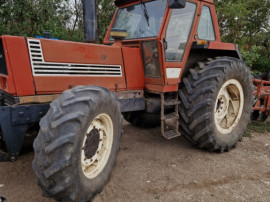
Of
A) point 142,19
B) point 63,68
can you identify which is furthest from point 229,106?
point 63,68

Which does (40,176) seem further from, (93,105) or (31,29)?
(31,29)

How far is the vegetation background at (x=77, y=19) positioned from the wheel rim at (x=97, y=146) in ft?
17.8

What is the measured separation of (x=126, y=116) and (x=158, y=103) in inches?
53.1

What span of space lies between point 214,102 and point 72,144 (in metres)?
2.27

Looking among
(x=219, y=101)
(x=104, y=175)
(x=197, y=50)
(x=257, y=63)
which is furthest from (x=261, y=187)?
(x=257, y=63)

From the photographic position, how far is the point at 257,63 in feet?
37.5

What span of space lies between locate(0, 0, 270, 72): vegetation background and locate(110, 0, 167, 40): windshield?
13.1ft

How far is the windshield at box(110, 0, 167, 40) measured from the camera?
3.53 meters

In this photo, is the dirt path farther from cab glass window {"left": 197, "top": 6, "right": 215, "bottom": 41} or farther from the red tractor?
cab glass window {"left": 197, "top": 6, "right": 215, "bottom": 41}

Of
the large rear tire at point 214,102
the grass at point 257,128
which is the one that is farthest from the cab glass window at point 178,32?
the grass at point 257,128

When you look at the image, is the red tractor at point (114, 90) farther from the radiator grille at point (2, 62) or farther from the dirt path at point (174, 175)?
the dirt path at point (174, 175)

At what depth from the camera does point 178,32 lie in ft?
12.0

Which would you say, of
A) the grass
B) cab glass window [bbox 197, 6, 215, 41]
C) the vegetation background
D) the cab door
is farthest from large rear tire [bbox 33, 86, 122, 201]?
the vegetation background

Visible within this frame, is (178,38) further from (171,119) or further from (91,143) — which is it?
(91,143)
